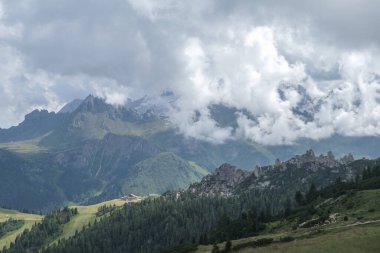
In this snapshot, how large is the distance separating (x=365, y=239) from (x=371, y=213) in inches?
1896

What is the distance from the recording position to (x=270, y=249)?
359 feet

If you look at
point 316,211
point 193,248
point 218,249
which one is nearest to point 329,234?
point 218,249

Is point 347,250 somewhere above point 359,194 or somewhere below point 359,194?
below

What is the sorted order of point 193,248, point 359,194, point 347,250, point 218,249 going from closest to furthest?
point 347,250, point 218,249, point 193,248, point 359,194

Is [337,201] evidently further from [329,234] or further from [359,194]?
[329,234]

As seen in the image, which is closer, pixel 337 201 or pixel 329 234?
pixel 329 234

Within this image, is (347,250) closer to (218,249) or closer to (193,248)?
(218,249)

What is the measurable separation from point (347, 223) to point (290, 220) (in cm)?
5885

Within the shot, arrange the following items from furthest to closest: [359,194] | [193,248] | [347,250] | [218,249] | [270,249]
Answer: [359,194] < [193,248] < [218,249] < [270,249] < [347,250]

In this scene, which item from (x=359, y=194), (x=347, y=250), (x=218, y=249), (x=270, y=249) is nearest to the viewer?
(x=347, y=250)

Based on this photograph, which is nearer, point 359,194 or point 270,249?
point 270,249

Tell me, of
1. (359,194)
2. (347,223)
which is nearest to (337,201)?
(359,194)

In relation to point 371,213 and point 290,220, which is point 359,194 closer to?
point 290,220

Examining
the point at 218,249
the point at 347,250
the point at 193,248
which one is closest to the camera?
the point at 347,250
